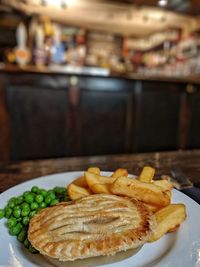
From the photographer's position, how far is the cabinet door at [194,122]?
356 cm

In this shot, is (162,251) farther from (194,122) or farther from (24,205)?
(194,122)

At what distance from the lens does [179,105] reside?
3531mm

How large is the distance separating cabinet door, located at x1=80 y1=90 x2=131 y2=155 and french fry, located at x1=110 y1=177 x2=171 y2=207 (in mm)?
2433

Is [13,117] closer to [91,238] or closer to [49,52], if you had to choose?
[49,52]

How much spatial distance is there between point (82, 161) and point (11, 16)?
369 cm

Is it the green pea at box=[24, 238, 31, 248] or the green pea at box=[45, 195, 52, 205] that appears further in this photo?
the green pea at box=[45, 195, 52, 205]

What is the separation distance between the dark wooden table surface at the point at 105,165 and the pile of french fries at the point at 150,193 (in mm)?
326

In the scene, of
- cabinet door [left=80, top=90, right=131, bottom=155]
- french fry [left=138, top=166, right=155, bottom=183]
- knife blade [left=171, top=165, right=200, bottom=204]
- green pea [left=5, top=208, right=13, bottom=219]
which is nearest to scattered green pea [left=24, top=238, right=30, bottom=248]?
green pea [left=5, top=208, right=13, bottom=219]

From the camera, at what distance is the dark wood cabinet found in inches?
109

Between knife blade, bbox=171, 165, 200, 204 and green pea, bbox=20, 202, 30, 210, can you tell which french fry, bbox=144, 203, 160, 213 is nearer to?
knife blade, bbox=171, 165, 200, 204

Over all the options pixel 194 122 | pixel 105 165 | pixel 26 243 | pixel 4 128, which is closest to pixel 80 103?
pixel 4 128

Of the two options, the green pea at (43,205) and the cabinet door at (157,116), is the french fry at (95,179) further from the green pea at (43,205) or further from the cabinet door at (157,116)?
the cabinet door at (157,116)

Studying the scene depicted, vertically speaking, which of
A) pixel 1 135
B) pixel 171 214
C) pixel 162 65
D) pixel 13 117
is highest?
pixel 162 65

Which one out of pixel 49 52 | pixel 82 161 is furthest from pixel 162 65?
pixel 82 161
